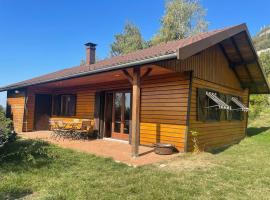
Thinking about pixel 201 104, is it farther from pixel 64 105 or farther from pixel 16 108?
pixel 16 108

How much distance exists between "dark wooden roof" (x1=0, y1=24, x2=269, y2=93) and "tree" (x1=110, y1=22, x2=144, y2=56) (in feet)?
68.6

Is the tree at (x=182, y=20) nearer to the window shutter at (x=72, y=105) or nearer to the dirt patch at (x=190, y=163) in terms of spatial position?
the window shutter at (x=72, y=105)

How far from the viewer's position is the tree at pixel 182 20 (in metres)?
26.2

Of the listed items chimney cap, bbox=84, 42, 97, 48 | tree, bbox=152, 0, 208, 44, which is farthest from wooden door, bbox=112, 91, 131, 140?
tree, bbox=152, 0, 208, 44

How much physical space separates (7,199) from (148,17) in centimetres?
3039

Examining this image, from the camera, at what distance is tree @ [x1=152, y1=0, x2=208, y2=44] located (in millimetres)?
26188

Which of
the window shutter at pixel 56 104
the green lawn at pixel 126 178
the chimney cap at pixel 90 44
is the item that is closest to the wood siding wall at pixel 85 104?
the window shutter at pixel 56 104

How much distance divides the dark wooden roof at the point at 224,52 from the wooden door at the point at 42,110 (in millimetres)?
1394

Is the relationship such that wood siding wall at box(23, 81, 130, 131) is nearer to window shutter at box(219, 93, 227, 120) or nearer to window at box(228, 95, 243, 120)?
window shutter at box(219, 93, 227, 120)

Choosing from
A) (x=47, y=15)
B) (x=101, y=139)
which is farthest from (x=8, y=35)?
(x=101, y=139)

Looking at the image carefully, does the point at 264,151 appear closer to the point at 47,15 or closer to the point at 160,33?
the point at 47,15

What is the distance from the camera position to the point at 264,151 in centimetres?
866

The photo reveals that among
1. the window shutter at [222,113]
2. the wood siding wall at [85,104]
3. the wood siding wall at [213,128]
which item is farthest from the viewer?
the wood siding wall at [85,104]

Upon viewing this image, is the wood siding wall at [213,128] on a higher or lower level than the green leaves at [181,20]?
lower
